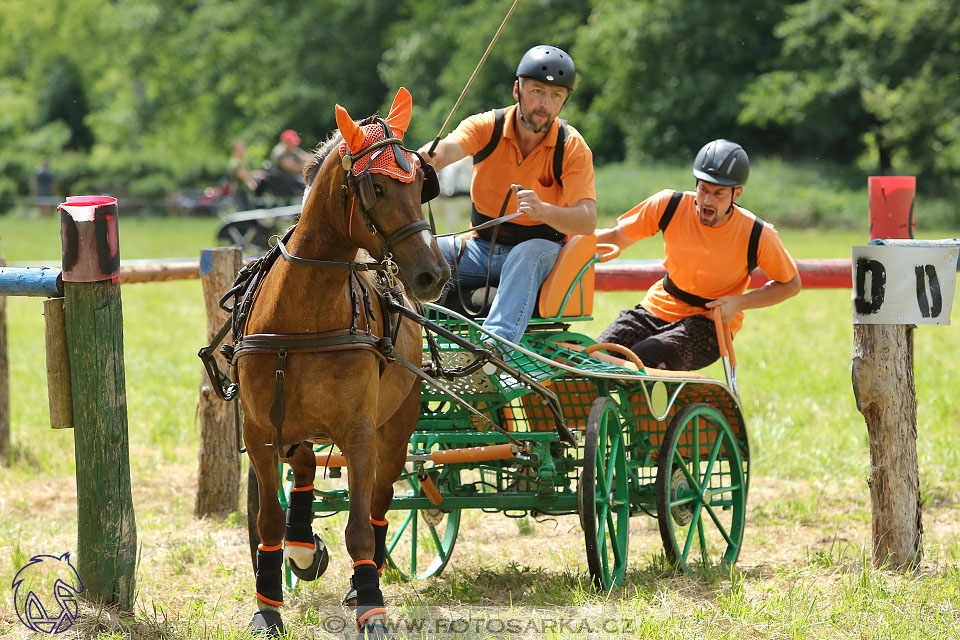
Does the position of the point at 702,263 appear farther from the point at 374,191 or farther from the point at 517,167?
the point at 374,191

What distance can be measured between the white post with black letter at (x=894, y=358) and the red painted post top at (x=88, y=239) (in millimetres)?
3143

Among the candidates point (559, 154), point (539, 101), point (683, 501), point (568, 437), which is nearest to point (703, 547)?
point (683, 501)

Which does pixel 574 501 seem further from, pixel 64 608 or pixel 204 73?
pixel 204 73

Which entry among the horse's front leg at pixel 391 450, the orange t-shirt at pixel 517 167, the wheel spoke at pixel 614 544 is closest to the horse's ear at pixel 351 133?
Answer: the horse's front leg at pixel 391 450

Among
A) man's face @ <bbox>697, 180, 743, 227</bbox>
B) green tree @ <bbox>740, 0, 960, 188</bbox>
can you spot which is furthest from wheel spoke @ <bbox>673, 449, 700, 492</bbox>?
green tree @ <bbox>740, 0, 960, 188</bbox>

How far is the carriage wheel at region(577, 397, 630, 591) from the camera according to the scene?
193 inches

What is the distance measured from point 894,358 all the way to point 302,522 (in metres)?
2.71

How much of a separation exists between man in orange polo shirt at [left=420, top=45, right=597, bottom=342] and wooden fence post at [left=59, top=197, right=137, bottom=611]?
60.5 inches

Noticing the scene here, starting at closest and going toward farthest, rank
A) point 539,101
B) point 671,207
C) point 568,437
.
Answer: point 568,437 < point 539,101 < point 671,207

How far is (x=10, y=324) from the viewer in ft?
47.8

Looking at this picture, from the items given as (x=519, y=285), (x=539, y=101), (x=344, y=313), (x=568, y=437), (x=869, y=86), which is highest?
(x=869, y=86)

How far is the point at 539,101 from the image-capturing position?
5336mm

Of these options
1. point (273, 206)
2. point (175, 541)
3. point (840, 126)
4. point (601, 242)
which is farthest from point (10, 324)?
point (840, 126)

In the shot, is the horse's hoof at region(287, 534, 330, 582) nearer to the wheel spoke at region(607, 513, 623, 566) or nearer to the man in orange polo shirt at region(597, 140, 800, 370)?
the wheel spoke at region(607, 513, 623, 566)
